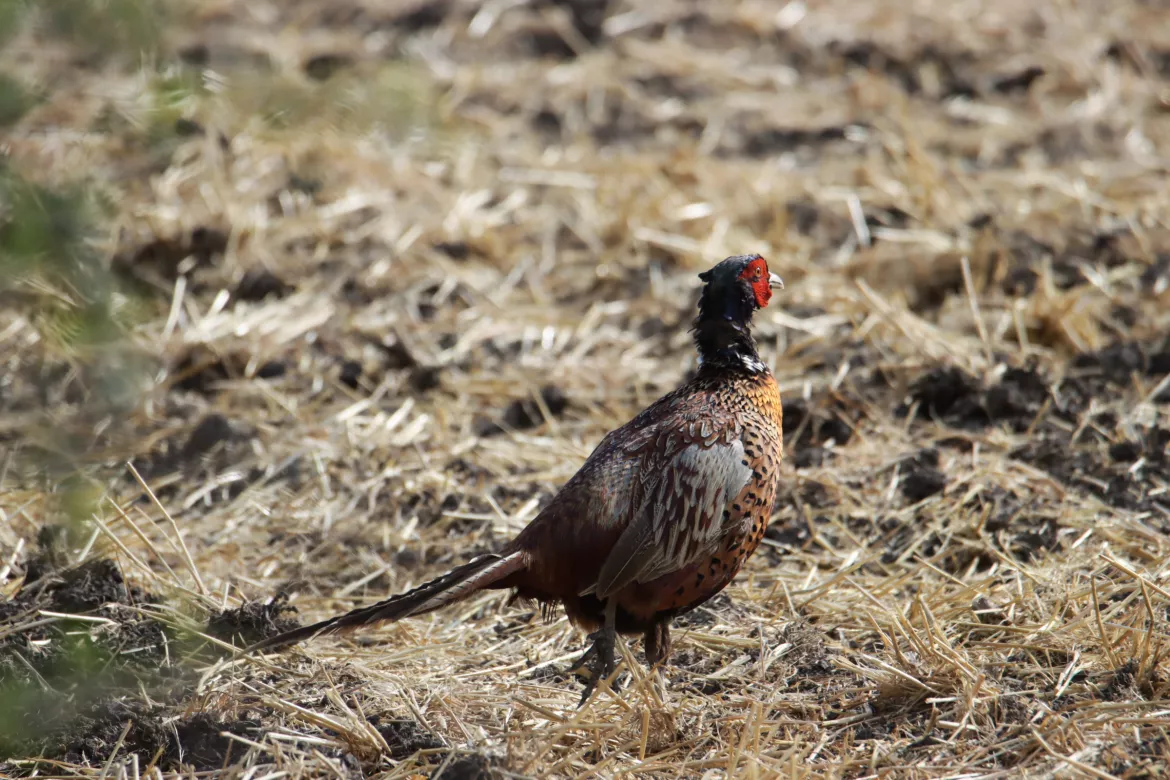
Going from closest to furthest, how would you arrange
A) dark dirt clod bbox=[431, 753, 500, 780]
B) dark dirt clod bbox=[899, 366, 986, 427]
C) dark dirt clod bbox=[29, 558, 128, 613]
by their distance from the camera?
dark dirt clod bbox=[431, 753, 500, 780] < dark dirt clod bbox=[29, 558, 128, 613] < dark dirt clod bbox=[899, 366, 986, 427]

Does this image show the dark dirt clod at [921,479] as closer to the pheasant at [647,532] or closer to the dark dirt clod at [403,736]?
the pheasant at [647,532]

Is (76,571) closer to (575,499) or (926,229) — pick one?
(575,499)

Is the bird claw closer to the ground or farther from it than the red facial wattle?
closer to the ground

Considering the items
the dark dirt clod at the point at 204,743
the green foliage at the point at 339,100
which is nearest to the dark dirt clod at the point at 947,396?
the dark dirt clod at the point at 204,743

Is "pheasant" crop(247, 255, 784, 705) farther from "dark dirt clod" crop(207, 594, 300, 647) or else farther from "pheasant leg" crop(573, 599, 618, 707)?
"dark dirt clod" crop(207, 594, 300, 647)

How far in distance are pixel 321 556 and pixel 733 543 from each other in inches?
70.4

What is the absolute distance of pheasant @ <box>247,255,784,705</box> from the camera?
11.4 feet

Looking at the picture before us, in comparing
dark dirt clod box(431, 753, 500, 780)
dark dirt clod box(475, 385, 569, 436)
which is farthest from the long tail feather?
dark dirt clod box(475, 385, 569, 436)

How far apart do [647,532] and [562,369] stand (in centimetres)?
228

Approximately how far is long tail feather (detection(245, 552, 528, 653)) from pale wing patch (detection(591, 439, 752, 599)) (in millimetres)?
315

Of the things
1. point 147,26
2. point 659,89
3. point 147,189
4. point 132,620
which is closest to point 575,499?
point 132,620

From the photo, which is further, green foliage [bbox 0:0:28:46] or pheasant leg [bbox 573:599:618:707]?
pheasant leg [bbox 573:599:618:707]

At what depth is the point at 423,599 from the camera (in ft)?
10.9

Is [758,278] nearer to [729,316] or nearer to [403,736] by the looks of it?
[729,316]
